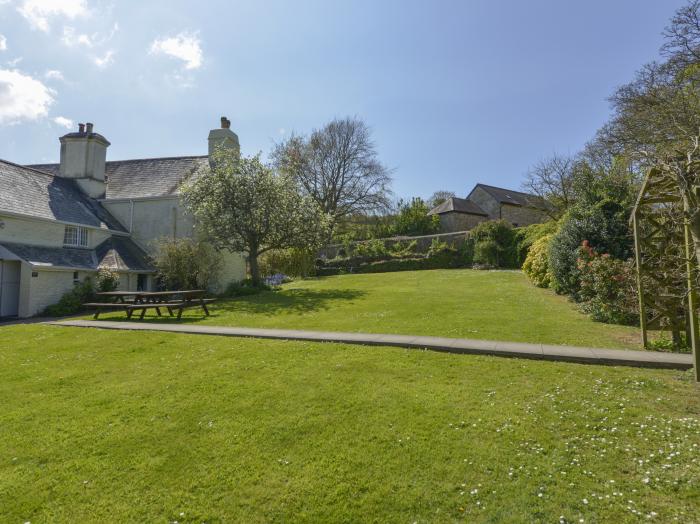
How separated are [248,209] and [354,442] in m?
18.5

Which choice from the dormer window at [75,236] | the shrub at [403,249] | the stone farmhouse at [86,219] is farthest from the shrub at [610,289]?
the dormer window at [75,236]

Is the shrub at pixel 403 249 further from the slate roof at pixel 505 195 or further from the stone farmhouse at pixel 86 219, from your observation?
the slate roof at pixel 505 195

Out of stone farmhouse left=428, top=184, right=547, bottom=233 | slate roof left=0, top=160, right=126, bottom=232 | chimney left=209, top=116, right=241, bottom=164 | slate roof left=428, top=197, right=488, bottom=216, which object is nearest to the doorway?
slate roof left=0, top=160, right=126, bottom=232

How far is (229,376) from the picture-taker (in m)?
6.91

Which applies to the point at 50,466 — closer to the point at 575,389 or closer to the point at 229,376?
the point at 229,376

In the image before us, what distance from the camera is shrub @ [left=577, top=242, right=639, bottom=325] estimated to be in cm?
1041

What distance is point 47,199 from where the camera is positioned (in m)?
21.0

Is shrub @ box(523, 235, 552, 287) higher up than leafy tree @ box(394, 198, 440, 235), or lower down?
lower down

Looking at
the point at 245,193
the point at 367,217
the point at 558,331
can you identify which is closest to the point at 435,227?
the point at 367,217

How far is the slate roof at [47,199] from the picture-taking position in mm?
19000

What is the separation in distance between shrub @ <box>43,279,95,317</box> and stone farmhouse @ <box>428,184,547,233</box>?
3099cm

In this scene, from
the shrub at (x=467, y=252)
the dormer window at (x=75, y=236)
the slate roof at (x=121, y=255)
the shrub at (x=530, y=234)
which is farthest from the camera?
the shrub at (x=467, y=252)

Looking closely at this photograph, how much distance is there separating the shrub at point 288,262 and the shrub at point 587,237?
1896 cm

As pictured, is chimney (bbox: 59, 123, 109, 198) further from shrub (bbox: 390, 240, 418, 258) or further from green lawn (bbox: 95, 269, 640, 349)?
shrub (bbox: 390, 240, 418, 258)
